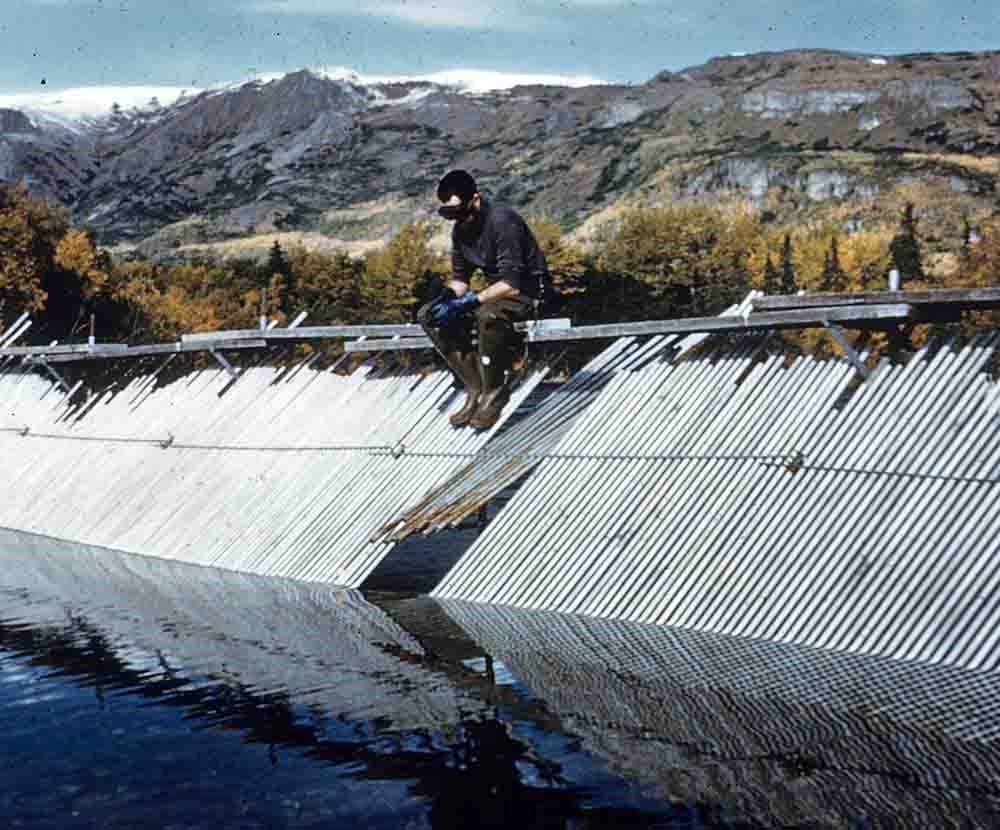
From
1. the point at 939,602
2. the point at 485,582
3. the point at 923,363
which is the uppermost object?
the point at 923,363

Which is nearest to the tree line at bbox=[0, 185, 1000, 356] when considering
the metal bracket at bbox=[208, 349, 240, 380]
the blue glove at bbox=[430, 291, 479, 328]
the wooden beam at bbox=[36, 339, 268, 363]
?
the blue glove at bbox=[430, 291, 479, 328]

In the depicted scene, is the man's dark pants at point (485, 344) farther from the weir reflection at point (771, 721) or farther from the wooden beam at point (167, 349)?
the wooden beam at point (167, 349)

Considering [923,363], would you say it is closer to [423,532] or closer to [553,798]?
[423,532]

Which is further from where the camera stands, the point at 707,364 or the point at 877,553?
the point at 707,364

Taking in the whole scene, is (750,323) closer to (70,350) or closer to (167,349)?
(167,349)

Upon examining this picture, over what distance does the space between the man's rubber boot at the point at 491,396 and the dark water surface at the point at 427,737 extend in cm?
307

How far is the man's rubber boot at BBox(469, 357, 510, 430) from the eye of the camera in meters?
20.4

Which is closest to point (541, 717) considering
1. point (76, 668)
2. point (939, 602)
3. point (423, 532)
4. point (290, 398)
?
point (939, 602)

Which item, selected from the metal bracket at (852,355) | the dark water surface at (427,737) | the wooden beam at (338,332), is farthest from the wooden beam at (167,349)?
the metal bracket at (852,355)

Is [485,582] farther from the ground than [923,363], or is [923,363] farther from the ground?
[923,363]

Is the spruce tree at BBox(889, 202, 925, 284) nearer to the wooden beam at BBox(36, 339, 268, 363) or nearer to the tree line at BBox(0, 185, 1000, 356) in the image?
the tree line at BBox(0, 185, 1000, 356)

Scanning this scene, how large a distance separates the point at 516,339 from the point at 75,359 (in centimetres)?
1494

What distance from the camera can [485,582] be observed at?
60.8 ft

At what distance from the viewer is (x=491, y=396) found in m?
20.7
